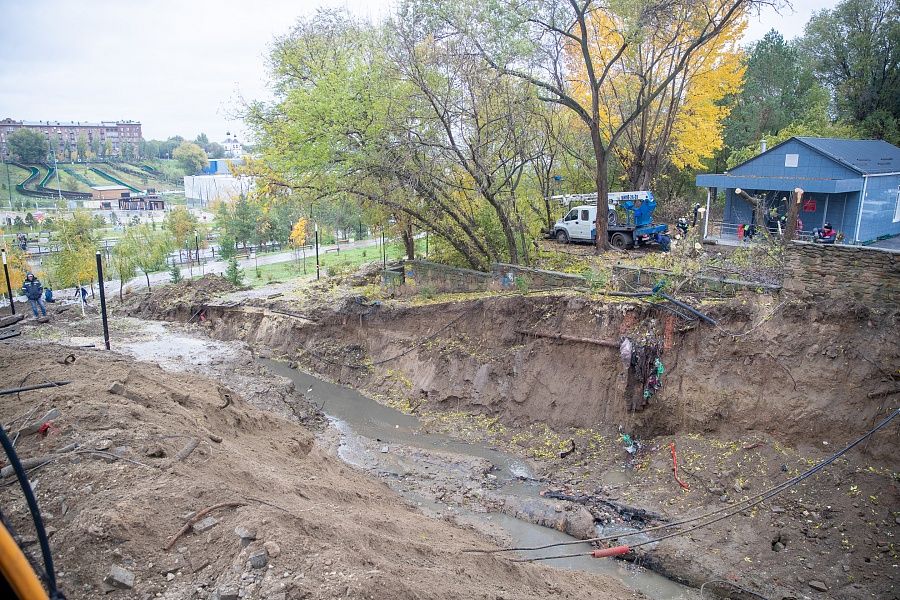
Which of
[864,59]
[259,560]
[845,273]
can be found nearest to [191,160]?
[864,59]

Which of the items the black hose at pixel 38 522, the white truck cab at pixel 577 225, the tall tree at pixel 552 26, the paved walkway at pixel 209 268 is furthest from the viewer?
the paved walkway at pixel 209 268

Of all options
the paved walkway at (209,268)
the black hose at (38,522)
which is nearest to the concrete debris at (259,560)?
the black hose at (38,522)

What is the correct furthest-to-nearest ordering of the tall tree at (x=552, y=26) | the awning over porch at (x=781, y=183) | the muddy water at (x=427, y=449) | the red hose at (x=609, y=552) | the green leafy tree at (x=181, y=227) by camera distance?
the green leafy tree at (x=181, y=227)
the awning over porch at (x=781, y=183)
the tall tree at (x=552, y=26)
the muddy water at (x=427, y=449)
the red hose at (x=609, y=552)

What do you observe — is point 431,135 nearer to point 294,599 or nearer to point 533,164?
point 533,164

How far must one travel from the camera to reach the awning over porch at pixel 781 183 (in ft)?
72.2

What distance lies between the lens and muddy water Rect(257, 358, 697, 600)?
11.8m

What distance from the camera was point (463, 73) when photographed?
70.3ft

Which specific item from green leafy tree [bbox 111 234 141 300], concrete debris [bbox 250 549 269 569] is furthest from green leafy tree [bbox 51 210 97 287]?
concrete debris [bbox 250 549 269 569]

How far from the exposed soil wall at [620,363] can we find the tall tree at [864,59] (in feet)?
88.8

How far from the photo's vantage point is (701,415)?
1526 centimetres

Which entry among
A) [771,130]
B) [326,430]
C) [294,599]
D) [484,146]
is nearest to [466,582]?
[294,599]

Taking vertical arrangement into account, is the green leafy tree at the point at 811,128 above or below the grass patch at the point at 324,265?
above

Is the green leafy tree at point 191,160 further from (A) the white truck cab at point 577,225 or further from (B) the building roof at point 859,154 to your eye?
(B) the building roof at point 859,154

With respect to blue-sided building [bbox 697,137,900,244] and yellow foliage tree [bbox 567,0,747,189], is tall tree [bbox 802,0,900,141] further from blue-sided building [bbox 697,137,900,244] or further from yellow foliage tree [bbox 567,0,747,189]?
blue-sided building [bbox 697,137,900,244]
